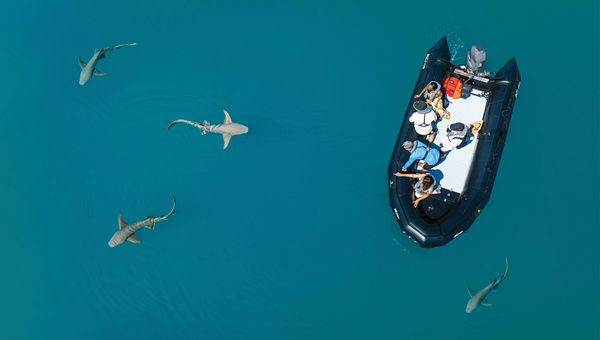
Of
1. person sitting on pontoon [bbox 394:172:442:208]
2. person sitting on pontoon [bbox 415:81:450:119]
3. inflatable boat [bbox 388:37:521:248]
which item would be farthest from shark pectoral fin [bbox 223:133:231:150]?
person sitting on pontoon [bbox 415:81:450:119]

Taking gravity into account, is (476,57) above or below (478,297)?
above

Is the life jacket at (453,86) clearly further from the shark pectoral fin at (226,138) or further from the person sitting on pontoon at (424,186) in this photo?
the shark pectoral fin at (226,138)

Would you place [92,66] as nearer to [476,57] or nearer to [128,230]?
[128,230]

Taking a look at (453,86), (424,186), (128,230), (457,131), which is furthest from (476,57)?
(128,230)

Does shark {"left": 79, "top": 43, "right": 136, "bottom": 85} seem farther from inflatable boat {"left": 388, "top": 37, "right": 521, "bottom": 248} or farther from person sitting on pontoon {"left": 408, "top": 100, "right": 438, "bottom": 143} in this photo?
inflatable boat {"left": 388, "top": 37, "right": 521, "bottom": 248}

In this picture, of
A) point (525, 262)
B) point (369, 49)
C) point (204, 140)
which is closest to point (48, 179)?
point (204, 140)

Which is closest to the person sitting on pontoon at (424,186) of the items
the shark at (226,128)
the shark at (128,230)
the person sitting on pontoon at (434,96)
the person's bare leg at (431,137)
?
the person's bare leg at (431,137)
